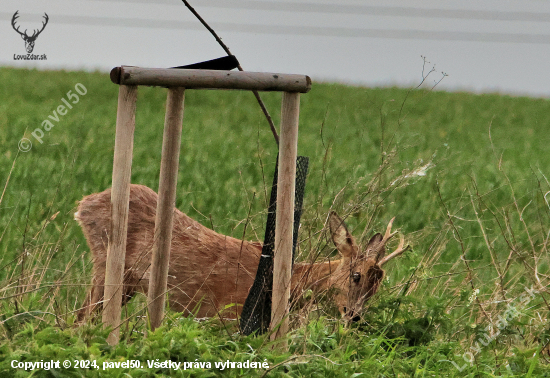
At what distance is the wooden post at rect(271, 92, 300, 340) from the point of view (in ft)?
12.7

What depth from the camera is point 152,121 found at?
14.1 meters

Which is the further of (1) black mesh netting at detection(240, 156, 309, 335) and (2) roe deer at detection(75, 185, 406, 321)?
(2) roe deer at detection(75, 185, 406, 321)

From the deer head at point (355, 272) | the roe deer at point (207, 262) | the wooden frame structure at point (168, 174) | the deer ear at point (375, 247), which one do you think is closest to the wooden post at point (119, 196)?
the wooden frame structure at point (168, 174)

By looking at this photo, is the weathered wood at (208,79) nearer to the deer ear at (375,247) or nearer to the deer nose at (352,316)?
the deer ear at (375,247)

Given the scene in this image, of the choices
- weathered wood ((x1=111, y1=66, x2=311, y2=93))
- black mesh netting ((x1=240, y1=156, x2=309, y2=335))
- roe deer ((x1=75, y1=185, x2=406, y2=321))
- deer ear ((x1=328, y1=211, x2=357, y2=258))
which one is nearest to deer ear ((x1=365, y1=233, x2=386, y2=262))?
roe deer ((x1=75, y1=185, x2=406, y2=321))

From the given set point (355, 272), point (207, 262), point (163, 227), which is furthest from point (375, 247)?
point (163, 227)

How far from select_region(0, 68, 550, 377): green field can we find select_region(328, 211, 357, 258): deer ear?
90 mm

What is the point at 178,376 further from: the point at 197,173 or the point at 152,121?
the point at 152,121

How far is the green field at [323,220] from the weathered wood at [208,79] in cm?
48

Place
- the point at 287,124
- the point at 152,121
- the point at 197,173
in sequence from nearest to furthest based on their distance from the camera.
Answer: the point at 287,124 → the point at 197,173 → the point at 152,121

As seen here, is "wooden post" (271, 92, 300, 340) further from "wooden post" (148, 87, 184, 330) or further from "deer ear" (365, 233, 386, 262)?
"deer ear" (365, 233, 386, 262)

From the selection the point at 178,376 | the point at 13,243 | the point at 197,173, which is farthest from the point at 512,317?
the point at 197,173

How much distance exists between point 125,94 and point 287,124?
2.91 feet

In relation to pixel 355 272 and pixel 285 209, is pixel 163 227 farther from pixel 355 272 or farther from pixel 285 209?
pixel 355 272
